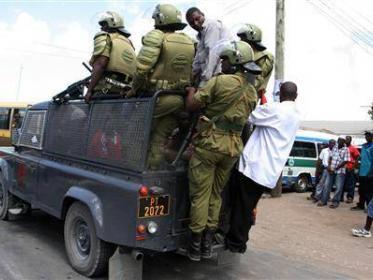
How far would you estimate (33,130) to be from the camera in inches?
270

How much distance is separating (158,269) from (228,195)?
4.54ft

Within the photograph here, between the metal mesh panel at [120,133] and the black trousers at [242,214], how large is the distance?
115cm

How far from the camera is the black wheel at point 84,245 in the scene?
16.4 feet

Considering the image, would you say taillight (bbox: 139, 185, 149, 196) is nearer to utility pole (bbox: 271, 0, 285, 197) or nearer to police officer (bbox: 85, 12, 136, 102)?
police officer (bbox: 85, 12, 136, 102)

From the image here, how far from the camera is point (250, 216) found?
16.5 ft

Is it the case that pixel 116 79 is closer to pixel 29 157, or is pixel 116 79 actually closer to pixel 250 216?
pixel 29 157

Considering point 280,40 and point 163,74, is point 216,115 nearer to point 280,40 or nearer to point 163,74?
point 163,74

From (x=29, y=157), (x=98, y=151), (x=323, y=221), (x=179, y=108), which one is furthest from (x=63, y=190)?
(x=323, y=221)

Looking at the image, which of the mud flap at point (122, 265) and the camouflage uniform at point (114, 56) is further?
the camouflage uniform at point (114, 56)

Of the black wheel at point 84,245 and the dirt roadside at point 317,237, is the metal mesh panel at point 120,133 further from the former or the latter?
the dirt roadside at point 317,237

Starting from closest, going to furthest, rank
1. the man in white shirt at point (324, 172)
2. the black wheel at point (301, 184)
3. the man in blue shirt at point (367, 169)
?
the man in blue shirt at point (367, 169)
the man in white shirt at point (324, 172)
the black wheel at point (301, 184)

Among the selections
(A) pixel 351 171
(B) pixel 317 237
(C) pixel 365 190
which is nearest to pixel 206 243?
(B) pixel 317 237

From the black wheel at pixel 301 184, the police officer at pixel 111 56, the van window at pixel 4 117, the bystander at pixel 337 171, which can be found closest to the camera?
the police officer at pixel 111 56

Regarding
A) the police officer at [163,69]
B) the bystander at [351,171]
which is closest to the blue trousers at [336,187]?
the bystander at [351,171]
